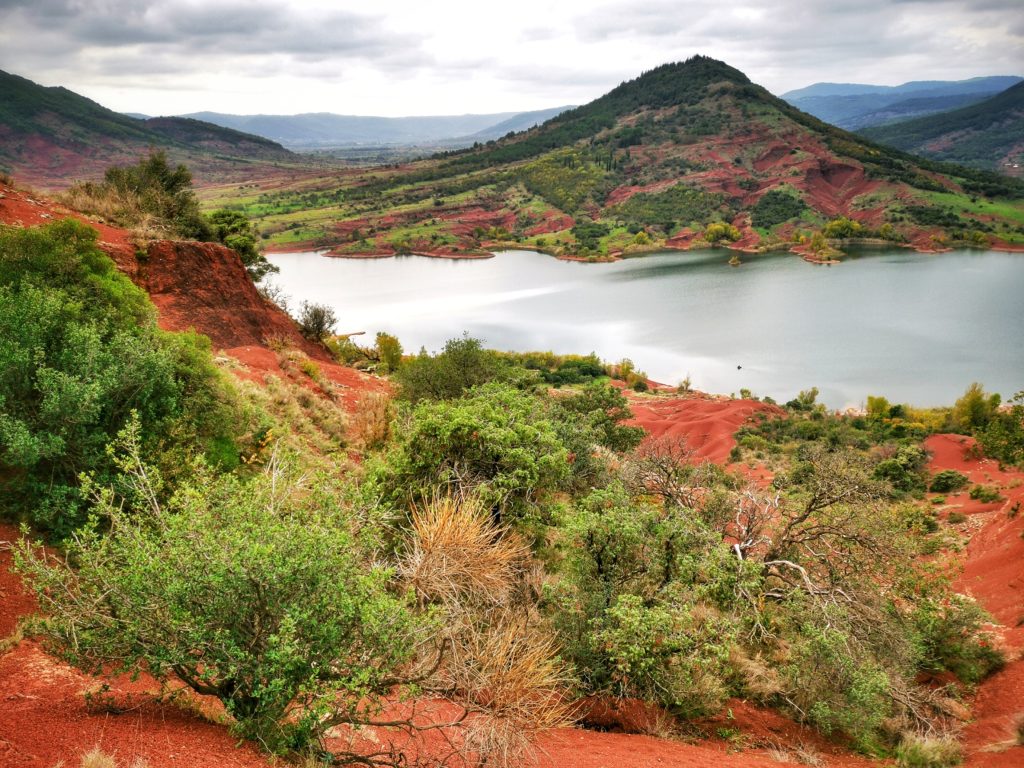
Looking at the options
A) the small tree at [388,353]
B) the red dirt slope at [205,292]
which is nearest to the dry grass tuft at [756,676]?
the red dirt slope at [205,292]

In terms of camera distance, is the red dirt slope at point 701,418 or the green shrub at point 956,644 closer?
the green shrub at point 956,644

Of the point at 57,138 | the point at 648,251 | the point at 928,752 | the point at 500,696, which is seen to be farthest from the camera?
the point at 57,138

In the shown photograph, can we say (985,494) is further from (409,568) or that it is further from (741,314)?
(741,314)

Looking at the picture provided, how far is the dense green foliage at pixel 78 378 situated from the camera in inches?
287

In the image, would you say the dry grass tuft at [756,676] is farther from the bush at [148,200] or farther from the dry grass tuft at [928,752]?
the bush at [148,200]

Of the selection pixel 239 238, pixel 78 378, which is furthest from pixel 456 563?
pixel 239 238

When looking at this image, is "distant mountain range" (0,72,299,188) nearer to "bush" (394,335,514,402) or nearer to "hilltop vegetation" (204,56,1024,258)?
"hilltop vegetation" (204,56,1024,258)

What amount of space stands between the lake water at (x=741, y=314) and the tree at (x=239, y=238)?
80.8ft

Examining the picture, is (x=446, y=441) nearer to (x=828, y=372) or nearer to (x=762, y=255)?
(x=828, y=372)

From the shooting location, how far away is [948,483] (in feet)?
78.6

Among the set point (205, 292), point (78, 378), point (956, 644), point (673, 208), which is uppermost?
point (673, 208)

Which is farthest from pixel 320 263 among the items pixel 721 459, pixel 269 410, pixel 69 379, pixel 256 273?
pixel 69 379

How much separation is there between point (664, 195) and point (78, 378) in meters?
121

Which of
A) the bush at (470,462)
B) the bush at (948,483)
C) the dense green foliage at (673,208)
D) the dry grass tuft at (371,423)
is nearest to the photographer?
the bush at (470,462)
